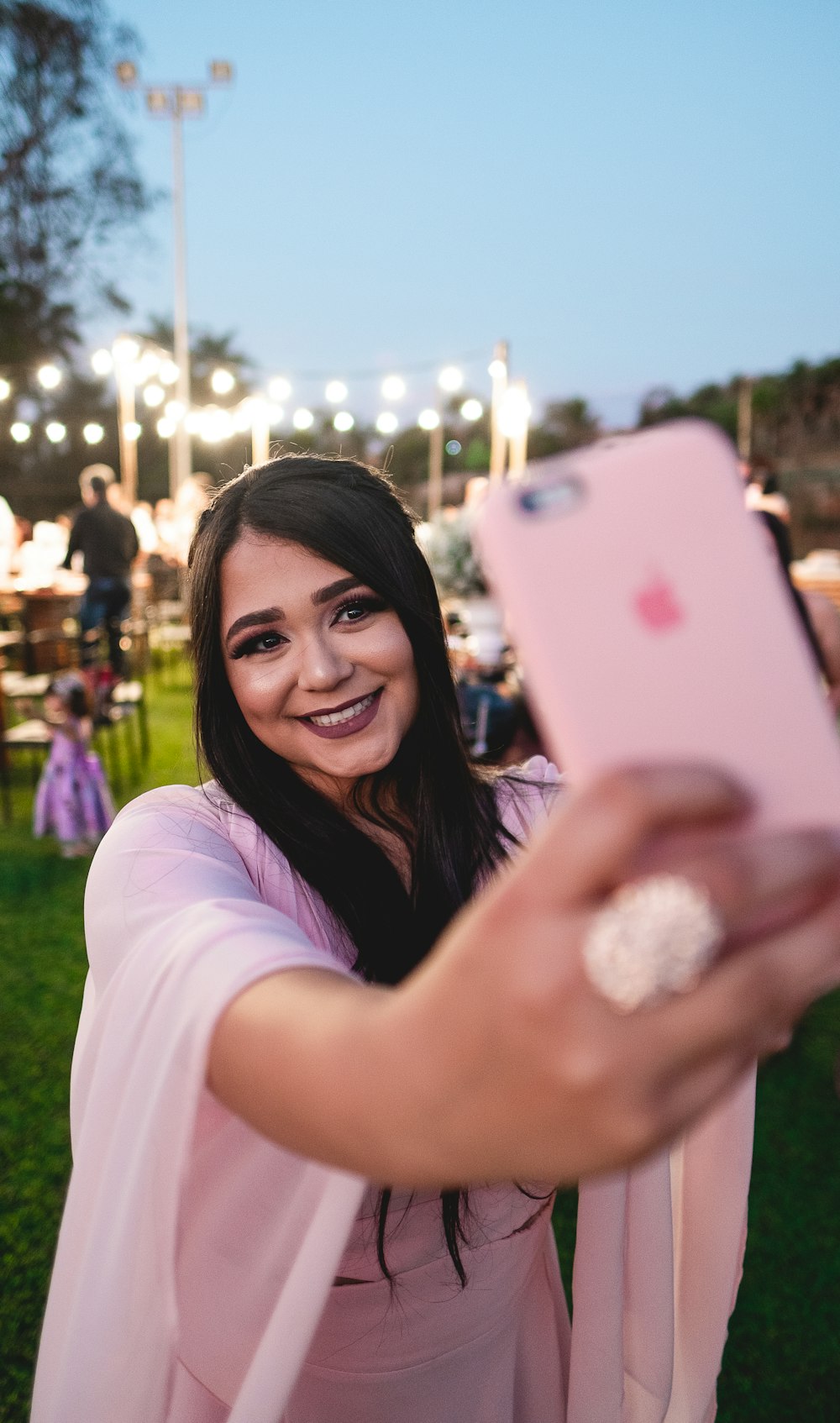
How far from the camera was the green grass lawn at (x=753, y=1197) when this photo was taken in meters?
1.93

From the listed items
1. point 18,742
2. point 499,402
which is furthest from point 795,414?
point 18,742

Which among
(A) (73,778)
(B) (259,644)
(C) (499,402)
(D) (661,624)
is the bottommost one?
(A) (73,778)

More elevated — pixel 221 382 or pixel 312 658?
pixel 221 382

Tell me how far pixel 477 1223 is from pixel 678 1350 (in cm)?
36

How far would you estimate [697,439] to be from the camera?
1.58 ft

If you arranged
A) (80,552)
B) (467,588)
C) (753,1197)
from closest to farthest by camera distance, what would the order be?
(753,1197), (467,588), (80,552)

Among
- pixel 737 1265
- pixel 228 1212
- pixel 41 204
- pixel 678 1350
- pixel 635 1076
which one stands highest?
pixel 41 204

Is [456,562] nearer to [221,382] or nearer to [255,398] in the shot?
[255,398]

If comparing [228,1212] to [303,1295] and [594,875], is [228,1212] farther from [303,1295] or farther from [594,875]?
[594,875]

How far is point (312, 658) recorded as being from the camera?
1151mm

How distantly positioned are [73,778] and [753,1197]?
155 inches

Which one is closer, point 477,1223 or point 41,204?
point 477,1223

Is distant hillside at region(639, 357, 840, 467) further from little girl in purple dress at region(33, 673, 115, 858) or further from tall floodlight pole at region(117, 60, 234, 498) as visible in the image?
little girl in purple dress at region(33, 673, 115, 858)

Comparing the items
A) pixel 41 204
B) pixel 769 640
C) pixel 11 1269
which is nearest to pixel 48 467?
pixel 41 204
